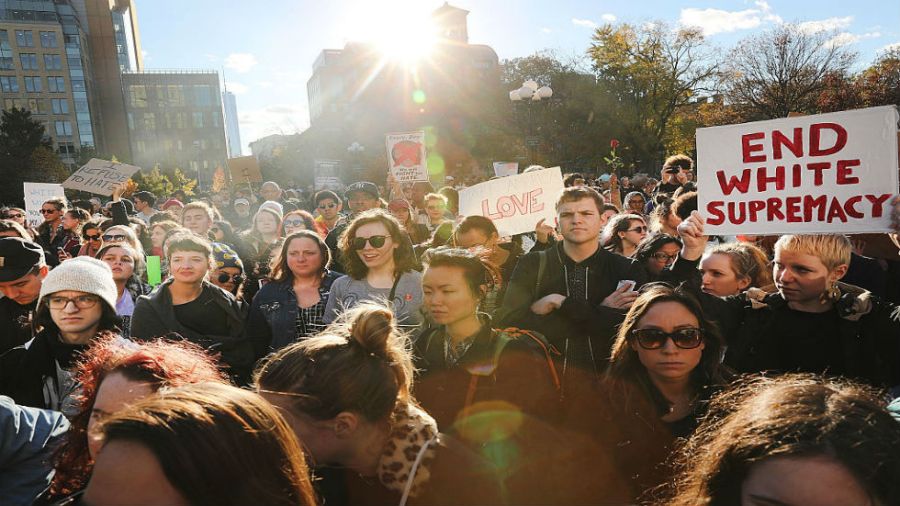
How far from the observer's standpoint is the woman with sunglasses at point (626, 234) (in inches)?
171

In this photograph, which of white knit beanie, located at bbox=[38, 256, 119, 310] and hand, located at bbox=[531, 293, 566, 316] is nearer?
white knit beanie, located at bbox=[38, 256, 119, 310]

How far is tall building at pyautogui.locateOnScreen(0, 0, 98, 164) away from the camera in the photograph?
241 ft

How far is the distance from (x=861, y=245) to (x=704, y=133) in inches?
56.7

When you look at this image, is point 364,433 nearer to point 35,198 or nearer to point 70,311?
point 70,311

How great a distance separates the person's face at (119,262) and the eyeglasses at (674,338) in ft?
11.2

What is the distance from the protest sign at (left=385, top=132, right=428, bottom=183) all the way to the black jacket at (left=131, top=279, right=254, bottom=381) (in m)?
5.48

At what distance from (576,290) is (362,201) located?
3700 mm

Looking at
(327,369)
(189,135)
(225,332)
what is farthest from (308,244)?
(189,135)

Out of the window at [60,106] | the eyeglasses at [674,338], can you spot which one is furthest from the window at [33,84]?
the eyeglasses at [674,338]

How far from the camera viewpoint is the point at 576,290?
10.2 feet

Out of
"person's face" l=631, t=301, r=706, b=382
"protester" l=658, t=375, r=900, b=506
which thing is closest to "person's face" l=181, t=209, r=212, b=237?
"person's face" l=631, t=301, r=706, b=382

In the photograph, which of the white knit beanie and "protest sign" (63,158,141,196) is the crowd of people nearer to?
the white knit beanie

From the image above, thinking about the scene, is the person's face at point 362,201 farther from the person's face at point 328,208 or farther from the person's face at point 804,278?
the person's face at point 804,278

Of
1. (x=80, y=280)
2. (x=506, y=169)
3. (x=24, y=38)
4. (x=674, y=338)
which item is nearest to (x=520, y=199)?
(x=674, y=338)
